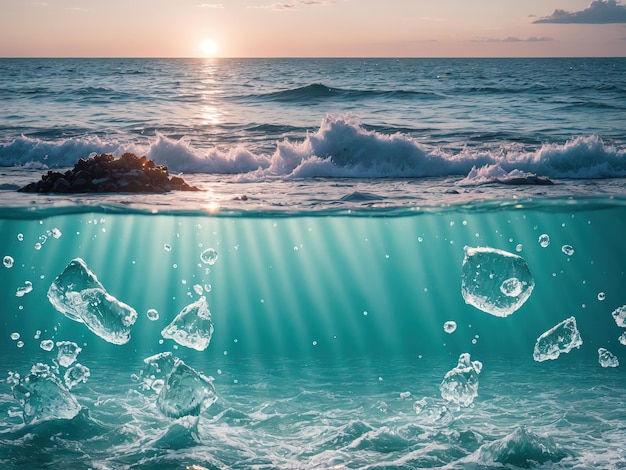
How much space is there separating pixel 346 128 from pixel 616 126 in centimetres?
972

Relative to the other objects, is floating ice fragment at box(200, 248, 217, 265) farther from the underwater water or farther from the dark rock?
the dark rock

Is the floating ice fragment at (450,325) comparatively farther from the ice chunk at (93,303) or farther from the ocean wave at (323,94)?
the ocean wave at (323,94)

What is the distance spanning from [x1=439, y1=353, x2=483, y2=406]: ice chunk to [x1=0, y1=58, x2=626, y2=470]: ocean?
0.04 meters

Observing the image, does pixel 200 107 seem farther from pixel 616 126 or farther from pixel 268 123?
pixel 616 126

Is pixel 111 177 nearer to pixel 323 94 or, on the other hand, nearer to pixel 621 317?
pixel 621 317

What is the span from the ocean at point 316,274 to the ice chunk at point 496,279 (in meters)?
0.03

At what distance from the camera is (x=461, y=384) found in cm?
967

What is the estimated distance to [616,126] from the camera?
22.9 m

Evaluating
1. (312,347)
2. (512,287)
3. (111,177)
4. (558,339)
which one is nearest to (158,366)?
(512,287)

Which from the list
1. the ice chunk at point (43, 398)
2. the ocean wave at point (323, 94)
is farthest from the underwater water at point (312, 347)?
the ocean wave at point (323, 94)

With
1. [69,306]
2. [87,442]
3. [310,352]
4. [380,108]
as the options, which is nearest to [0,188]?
[69,306]

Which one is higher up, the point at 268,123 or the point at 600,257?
the point at 268,123

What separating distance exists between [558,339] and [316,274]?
18981 mm

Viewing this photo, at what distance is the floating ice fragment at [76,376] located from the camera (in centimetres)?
1170
